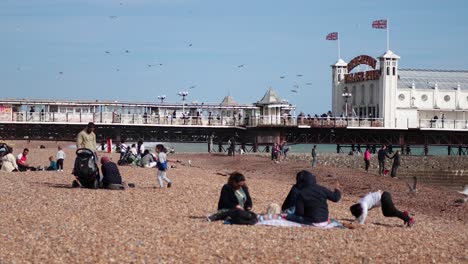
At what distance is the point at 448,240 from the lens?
14.1 meters

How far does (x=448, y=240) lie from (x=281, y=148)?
39174mm

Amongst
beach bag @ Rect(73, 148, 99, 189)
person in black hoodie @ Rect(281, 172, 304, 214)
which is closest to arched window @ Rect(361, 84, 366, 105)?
beach bag @ Rect(73, 148, 99, 189)

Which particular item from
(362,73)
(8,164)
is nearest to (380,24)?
(362,73)

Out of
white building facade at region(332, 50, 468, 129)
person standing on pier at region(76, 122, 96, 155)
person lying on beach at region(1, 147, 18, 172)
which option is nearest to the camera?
person standing on pier at region(76, 122, 96, 155)

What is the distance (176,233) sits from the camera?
1302cm

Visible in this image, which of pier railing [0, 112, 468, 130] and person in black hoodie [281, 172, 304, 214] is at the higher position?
pier railing [0, 112, 468, 130]

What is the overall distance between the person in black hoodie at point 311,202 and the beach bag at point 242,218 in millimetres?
624

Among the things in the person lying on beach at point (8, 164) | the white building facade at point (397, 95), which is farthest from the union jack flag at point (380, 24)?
the person lying on beach at point (8, 164)

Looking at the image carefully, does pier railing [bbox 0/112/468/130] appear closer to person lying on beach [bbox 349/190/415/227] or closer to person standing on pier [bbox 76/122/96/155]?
person standing on pier [bbox 76/122/96/155]

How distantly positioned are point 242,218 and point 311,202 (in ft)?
3.64

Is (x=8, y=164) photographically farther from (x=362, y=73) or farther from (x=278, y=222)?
(x=362, y=73)

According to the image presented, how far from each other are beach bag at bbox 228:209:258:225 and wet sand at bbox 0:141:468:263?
25 centimetres

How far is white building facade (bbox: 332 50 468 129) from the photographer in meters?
65.4

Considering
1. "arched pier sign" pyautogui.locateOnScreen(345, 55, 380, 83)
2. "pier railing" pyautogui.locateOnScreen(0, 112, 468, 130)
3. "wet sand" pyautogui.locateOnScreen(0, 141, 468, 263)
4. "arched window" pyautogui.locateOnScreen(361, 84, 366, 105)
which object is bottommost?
"wet sand" pyautogui.locateOnScreen(0, 141, 468, 263)
